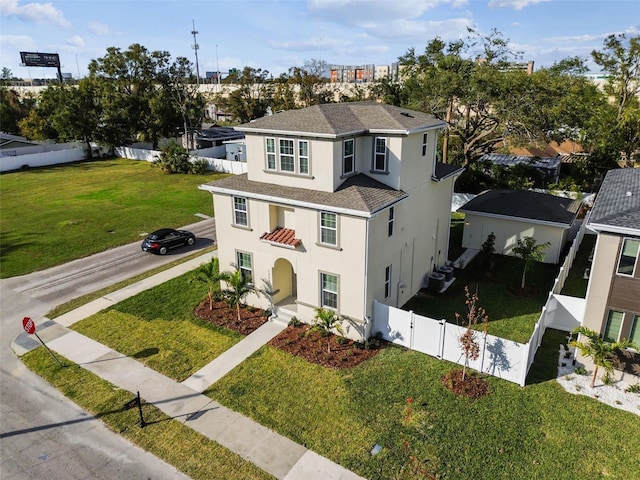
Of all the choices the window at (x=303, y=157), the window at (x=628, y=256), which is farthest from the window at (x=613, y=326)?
the window at (x=303, y=157)

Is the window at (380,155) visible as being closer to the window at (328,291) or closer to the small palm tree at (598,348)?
the window at (328,291)

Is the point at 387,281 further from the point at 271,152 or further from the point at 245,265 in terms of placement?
the point at 271,152

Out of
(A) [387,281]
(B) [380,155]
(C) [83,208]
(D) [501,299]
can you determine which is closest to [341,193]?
(B) [380,155]

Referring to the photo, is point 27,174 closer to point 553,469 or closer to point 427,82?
point 427,82

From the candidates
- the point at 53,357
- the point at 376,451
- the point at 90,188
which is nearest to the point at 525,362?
the point at 376,451

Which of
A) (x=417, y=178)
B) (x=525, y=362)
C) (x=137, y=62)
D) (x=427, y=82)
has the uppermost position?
(x=137, y=62)

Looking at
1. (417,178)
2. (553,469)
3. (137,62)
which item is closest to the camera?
(553,469)

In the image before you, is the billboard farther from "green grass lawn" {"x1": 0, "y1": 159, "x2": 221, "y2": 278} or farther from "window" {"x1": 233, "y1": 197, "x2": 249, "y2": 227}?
"window" {"x1": 233, "y1": 197, "x2": 249, "y2": 227}
